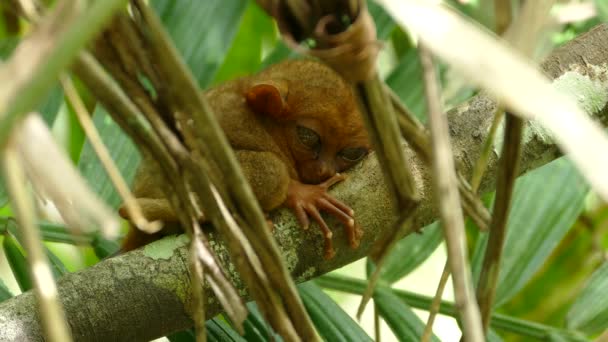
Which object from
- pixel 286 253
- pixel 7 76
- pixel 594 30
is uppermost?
pixel 594 30

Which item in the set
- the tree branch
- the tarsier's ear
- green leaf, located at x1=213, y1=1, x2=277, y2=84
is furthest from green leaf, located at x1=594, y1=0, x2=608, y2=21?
green leaf, located at x1=213, y1=1, x2=277, y2=84

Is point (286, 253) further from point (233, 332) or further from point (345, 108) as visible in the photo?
point (345, 108)

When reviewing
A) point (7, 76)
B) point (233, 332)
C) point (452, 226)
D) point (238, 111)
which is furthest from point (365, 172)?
point (7, 76)

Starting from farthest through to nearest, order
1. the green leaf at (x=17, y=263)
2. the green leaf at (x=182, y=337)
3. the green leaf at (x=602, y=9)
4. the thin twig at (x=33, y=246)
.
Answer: the green leaf at (x=17, y=263), the green leaf at (x=182, y=337), the green leaf at (x=602, y=9), the thin twig at (x=33, y=246)

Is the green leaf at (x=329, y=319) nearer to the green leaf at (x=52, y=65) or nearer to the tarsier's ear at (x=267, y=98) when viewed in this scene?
the tarsier's ear at (x=267, y=98)

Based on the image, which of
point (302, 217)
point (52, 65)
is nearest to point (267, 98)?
point (302, 217)

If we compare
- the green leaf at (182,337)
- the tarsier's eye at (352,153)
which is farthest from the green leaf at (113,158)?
the tarsier's eye at (352,153)

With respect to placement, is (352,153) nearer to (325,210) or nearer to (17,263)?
(325,210)

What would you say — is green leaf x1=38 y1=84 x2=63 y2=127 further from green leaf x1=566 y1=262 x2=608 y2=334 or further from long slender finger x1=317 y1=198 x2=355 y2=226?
green leaf x1=566 y1=262 x2=608 y2=334
